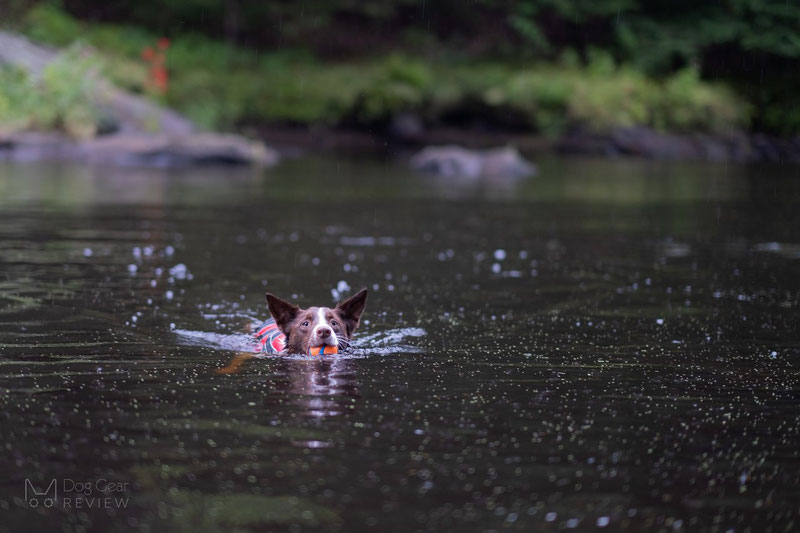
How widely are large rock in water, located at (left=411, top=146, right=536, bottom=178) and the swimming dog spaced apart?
21.7 m

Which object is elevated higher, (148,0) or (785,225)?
(148,0)

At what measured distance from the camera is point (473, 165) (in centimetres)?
3045

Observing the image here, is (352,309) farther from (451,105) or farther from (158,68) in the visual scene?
(158,68)

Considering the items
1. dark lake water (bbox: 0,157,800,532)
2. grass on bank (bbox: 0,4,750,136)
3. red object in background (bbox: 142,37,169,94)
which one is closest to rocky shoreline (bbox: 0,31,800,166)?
grass on bank (bbox: 0,4,750,136)

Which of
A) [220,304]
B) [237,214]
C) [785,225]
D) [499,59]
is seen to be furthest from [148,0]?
[220,304]

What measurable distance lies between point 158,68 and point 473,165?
1365 centimetres

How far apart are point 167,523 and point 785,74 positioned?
1638 inches

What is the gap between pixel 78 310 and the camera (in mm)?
9312

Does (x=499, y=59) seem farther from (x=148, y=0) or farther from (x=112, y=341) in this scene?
(x=112, y=341)

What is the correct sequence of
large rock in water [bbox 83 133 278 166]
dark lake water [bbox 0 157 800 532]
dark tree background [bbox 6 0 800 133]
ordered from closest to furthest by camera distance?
1. dark lake water [bbox 0 157 800 532]
2. large rock in water [bbox 83 133 278 166]
3. dark tree background [bbox 6 0 800 133]

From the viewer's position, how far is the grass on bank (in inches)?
1497

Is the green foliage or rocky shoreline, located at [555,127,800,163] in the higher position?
the green foliage

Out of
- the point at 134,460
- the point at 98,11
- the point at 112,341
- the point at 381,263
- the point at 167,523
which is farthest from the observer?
the point at 98,11

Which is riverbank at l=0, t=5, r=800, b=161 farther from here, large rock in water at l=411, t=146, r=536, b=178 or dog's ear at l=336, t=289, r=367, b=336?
dog's ear at l=336, t=289, r=367, b=336
